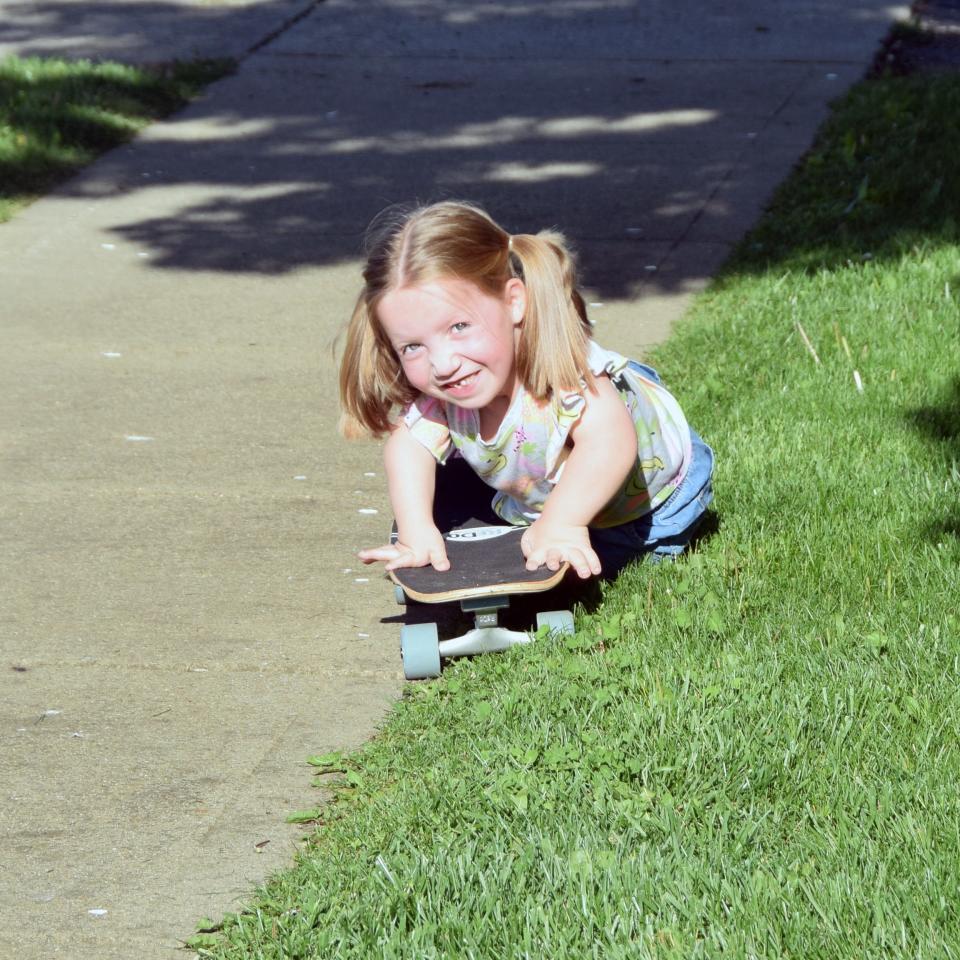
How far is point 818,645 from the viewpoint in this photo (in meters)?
3.36

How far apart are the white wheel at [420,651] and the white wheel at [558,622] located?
27 centimetres

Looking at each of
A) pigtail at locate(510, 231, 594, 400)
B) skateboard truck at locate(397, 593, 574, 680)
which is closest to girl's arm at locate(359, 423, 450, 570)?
skateboard truck at locate(397, 593, 574, 680)

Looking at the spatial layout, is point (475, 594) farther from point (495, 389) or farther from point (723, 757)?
point (723, 757)

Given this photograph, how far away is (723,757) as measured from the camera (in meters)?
2.94

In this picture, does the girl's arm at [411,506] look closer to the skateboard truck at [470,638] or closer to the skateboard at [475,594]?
the skateboard at [475,594]

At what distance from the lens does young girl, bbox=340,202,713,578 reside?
136 inches

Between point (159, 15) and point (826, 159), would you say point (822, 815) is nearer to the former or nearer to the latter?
point (826, 159)

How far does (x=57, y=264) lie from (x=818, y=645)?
462 cm

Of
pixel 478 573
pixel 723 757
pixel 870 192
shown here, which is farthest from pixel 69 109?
pixel 723 757

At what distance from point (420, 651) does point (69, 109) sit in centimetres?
631

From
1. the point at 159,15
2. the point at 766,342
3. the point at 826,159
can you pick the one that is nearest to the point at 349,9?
the point at 159,15

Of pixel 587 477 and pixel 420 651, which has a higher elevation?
pixel 587 477

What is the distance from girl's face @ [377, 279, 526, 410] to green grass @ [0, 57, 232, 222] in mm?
4626

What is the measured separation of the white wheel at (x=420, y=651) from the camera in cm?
352
